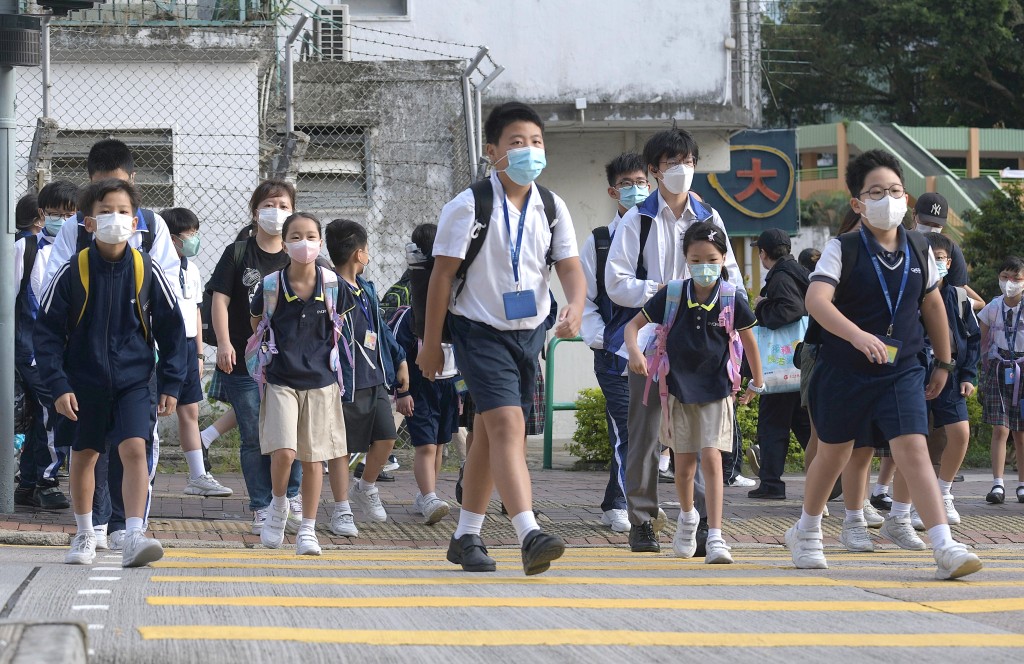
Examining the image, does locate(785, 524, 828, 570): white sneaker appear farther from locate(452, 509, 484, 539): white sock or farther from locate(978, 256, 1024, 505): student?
locate(978, 256, 1024, 505): student

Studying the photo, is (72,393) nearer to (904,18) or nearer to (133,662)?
(133,662)

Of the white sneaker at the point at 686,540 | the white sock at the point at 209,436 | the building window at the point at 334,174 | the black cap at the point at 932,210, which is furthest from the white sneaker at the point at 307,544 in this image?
the building window at the point at 334,174

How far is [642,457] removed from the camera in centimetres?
762

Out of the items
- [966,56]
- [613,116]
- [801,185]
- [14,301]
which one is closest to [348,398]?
[14,301]

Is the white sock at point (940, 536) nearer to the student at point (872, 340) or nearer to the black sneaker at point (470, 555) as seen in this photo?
the student at point (872, 340)

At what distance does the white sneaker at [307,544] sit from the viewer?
725 cm

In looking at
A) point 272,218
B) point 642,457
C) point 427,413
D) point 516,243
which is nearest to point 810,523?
point 642,457

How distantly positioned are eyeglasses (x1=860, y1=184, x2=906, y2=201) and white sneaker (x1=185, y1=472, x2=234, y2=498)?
17.0 feet

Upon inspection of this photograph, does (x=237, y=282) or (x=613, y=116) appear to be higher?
(x=613, y=116)

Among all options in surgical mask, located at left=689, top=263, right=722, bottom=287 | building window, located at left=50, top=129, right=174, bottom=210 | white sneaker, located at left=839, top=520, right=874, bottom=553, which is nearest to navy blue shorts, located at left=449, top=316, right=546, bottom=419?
surgical mask, located at left=689, top=263, right=722, bottom=287

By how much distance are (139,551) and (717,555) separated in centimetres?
259

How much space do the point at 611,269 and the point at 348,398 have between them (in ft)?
5.46

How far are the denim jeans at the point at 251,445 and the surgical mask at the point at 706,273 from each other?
271 cm

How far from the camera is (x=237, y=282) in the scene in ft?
27.7
